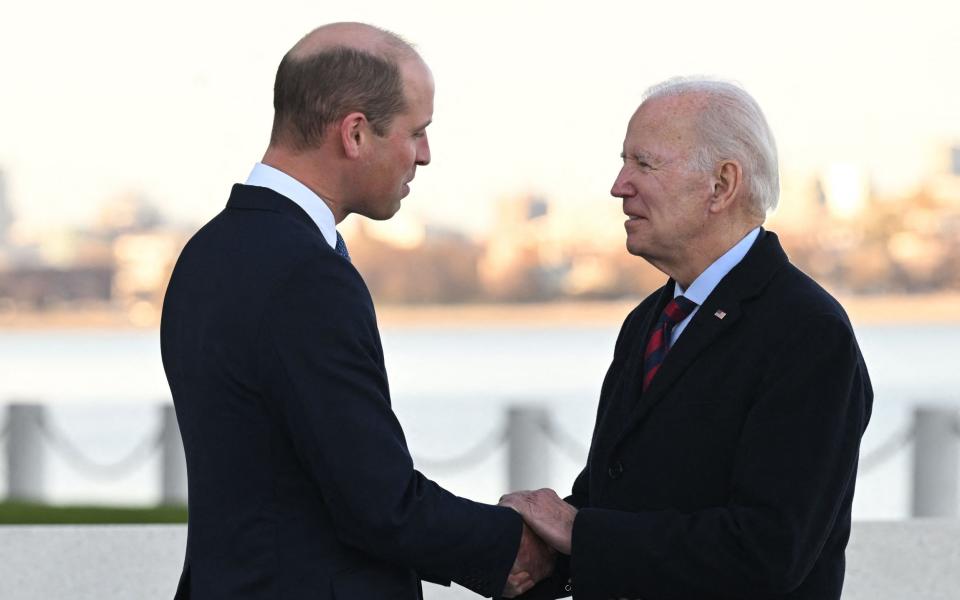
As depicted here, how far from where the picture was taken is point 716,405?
2715 mm

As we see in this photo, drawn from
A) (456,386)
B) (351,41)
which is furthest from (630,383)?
(456,386)

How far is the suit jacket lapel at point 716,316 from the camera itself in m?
2.78

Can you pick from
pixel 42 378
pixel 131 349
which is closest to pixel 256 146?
pixel 42 378

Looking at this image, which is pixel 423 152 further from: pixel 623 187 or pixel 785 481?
pixel 785 481

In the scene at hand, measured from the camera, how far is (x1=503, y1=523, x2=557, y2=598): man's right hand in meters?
2.94

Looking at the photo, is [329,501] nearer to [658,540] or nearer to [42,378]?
[658,540]

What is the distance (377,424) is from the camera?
2.55 m

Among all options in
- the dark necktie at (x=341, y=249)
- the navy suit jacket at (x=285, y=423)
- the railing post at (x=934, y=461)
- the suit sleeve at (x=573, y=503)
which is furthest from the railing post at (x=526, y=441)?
the navy suit jacket at (x=285, y=423)

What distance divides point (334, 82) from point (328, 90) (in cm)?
2

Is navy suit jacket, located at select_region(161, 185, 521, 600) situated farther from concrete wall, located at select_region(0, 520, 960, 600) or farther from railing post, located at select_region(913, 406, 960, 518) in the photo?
railing post, located at select_region(913, 406, 960, 518)

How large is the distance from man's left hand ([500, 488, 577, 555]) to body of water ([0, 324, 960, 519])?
11.6 m

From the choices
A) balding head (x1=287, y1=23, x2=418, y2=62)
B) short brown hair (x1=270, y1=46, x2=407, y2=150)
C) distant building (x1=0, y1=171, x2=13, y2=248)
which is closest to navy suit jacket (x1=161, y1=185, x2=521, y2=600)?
short brown hair (x1=270, y1=46, x2=407, y2=150)

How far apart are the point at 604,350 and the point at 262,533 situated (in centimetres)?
5044

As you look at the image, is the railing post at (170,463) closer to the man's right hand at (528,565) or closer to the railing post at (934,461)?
the railing post at (934,461)
